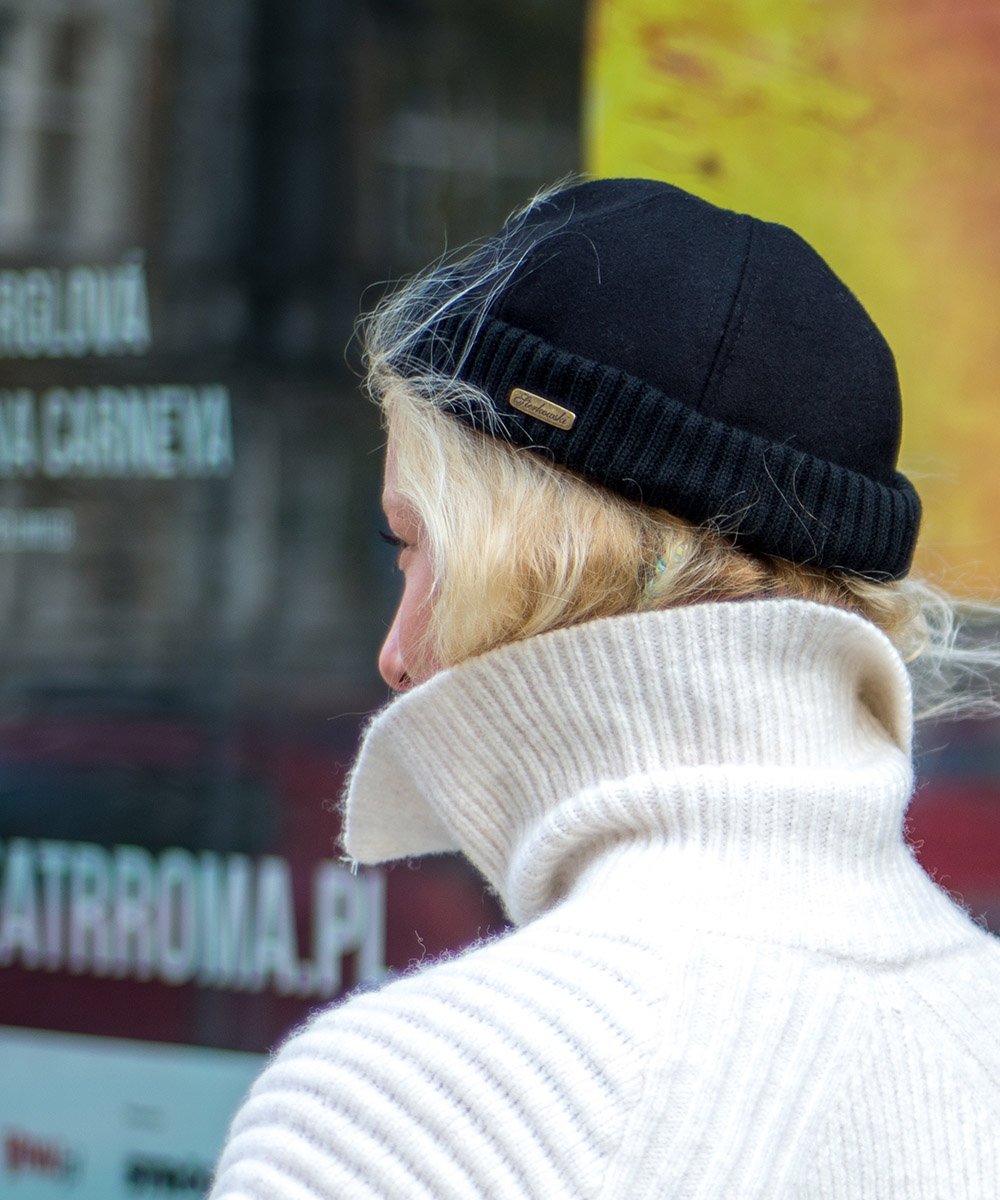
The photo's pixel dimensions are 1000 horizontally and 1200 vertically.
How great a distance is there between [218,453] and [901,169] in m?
1.35

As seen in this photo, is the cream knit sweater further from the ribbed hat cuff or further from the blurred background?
the blurred background

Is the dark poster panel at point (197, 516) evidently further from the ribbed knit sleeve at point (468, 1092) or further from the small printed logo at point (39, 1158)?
the ribbed knit sleeve at point (468, 1092)

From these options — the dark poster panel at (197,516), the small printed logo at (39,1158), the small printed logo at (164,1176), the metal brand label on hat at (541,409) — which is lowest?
the small printed logo at (39,1158)

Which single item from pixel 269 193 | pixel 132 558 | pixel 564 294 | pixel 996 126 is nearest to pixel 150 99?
pixel 269 193

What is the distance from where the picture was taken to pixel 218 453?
101 inches

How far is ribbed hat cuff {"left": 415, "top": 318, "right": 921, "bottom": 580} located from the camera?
0.93 metres

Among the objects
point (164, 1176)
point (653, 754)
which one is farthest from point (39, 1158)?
point (653, 754)

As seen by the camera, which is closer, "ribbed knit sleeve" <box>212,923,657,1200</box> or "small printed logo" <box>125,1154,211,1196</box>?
"ribbed knit sleeve" <box>212,923,657,1200</box>

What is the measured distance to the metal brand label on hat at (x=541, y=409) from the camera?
0.95m

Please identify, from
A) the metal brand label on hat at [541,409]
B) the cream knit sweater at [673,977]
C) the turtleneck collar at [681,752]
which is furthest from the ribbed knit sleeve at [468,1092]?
the metal brand label on hat at [541,409]

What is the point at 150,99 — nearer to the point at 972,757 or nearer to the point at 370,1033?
the point at 972,757

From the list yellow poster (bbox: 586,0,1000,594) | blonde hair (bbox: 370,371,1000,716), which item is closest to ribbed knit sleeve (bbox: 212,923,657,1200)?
blonde hair (bbox: 370,371,1000,716)

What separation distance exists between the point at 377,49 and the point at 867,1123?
85.5 inches

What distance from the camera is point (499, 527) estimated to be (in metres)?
0.95
